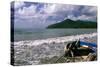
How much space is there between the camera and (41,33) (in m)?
2.16

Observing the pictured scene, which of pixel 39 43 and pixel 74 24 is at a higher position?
pixel 74 24

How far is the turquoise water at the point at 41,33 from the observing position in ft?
6.76

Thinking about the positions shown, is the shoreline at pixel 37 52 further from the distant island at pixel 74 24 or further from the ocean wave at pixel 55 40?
the distant island at pixel 74 24

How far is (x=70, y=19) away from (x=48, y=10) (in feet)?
1.03

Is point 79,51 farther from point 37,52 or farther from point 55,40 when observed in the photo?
point 37,52

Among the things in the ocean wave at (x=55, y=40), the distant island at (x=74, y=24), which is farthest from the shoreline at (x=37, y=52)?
the distant island at (x=74, y=24)

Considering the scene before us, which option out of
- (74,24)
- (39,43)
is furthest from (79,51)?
(39,43)

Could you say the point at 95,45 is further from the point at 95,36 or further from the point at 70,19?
the point at 70,19

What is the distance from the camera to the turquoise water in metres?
2.06

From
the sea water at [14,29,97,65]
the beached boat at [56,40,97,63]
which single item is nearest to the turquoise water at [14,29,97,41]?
the sea water at [14,29,97,65]

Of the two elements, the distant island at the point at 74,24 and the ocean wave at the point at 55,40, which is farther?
the distant island at the point at 74,24

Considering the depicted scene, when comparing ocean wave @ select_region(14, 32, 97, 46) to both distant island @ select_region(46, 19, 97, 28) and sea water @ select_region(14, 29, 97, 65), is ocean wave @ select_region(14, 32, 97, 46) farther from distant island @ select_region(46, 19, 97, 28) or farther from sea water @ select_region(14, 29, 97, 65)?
distant island @ select_region(46, 19, 97, 28)
